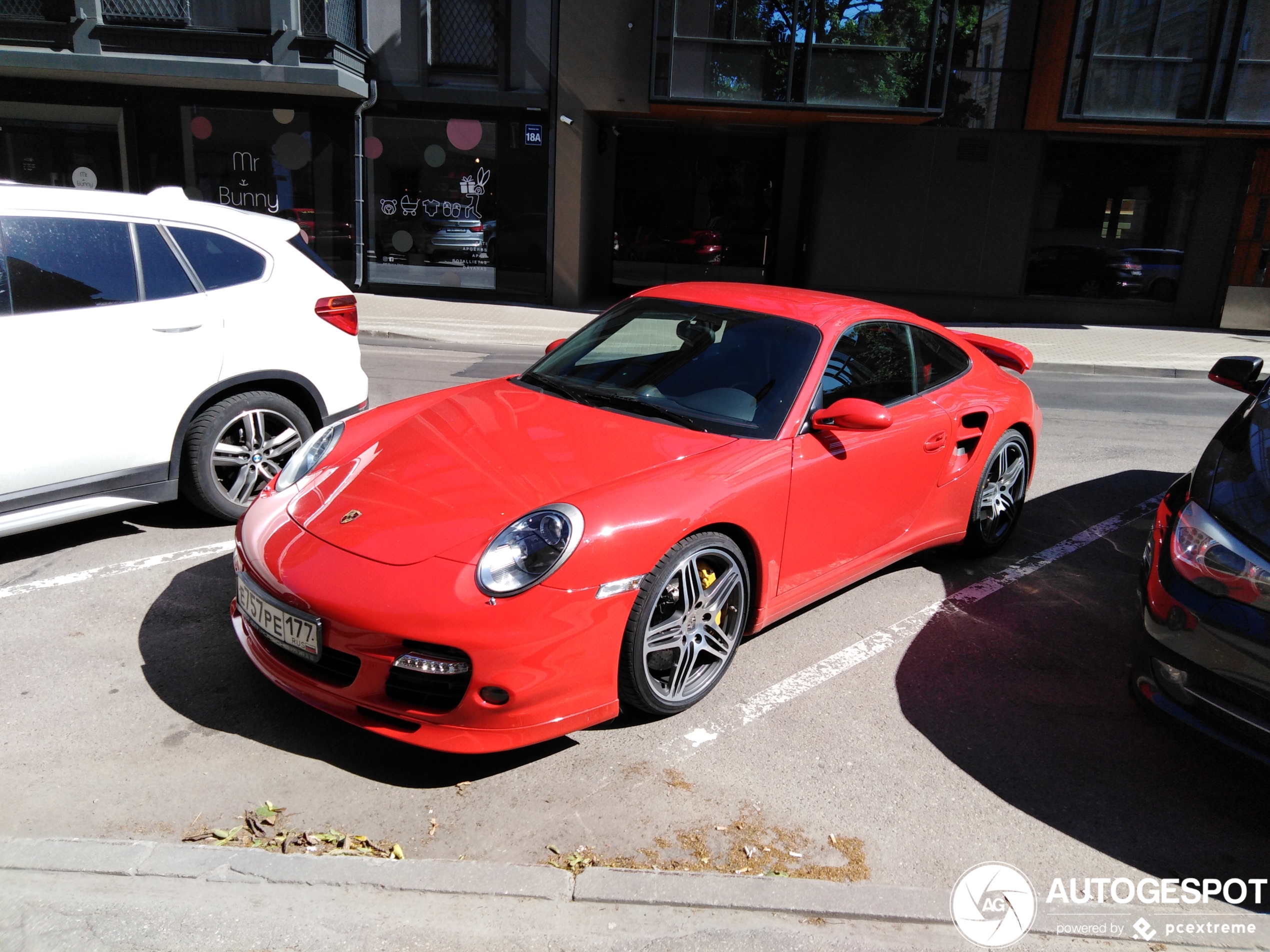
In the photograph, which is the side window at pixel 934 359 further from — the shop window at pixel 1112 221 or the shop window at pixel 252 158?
the shop window at pixel 252 158

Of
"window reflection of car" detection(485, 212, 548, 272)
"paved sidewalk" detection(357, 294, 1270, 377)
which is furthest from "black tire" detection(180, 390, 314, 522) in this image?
"window reflection of car" detection(485, 212, 548, 272)

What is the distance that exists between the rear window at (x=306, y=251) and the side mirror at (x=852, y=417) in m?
3.21

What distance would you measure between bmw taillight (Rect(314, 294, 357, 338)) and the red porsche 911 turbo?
4.85 feet

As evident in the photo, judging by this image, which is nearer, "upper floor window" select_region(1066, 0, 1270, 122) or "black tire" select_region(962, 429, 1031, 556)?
"black tire" select_region(962, 429, 1031, 556)

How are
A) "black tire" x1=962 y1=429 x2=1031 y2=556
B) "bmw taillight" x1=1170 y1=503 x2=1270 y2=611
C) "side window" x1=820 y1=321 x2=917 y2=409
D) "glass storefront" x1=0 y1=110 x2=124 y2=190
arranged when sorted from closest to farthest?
"bmw taillight" x1=1170 y1=503 x2=1270 y2=611
"side window" x1=820 y1=321 x2=917 y2=409
"black tire" x1=962 y1=429 x2=1031 y2=556
"glass storefront" x1=0 y1=110 x2=124 y2=190

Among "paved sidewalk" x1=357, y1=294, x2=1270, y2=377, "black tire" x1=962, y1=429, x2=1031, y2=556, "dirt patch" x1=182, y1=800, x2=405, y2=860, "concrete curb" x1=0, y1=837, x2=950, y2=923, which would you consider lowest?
"paved sidewalk" x1=357, y1=294, x2=1270, y2=377

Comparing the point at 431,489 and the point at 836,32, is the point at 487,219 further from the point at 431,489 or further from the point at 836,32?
the point at 431,489

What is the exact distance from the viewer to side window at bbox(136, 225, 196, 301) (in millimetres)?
4859

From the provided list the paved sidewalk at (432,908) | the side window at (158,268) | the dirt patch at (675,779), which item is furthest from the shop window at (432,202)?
the paved sidewalk at (432,908)

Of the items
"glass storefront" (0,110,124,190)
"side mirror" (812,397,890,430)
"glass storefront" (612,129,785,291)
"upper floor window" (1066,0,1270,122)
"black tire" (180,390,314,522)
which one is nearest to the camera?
"side mirror" (812,397,890,430)

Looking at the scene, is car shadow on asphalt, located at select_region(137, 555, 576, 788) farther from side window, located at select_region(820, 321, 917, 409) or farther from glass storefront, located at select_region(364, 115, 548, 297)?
glass storefront, located at select_region(364, 115, 548, 297)

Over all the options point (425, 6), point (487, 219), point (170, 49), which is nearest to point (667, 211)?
point (487, 219)

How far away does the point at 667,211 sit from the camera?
1922cm

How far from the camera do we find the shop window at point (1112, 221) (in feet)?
58.1
